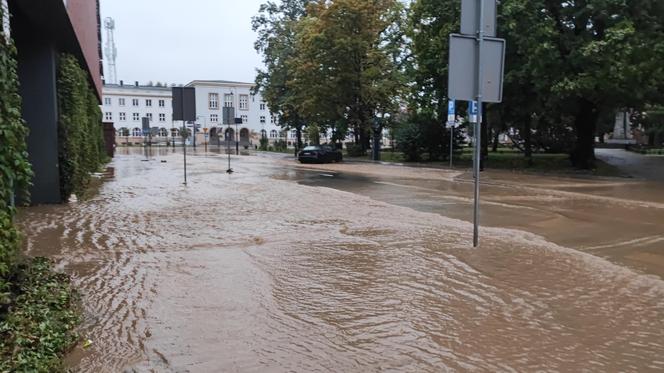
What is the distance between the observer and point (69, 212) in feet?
36.7

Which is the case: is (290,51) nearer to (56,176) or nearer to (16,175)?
(56,176)

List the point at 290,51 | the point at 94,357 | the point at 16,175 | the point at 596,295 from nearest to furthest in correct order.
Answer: the point at 94,357, the point at 16,175, the point at 596,295, the point at 290,51

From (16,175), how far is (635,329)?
5.54 meters

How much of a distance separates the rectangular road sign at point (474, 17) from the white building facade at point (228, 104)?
97.5m

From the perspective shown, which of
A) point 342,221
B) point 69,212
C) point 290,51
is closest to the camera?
point 342,221

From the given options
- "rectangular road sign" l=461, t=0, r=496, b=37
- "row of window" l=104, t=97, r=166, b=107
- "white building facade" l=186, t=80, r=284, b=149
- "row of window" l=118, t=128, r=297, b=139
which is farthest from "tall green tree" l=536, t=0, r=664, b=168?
"row of window" l=104, t=97, r=166, b=107

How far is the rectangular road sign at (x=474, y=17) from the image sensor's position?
729 centimetres

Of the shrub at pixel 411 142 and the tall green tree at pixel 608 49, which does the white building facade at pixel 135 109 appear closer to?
the shrub at pixel 411 142

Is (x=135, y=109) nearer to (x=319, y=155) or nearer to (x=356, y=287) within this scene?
(x=319, y=155)

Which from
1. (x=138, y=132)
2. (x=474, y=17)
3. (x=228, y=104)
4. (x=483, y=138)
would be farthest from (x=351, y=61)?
(x=138, y=132)

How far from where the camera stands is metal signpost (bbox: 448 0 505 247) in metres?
7.23

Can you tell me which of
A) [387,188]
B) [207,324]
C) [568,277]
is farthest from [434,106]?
[207,324]

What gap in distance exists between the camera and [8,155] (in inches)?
173

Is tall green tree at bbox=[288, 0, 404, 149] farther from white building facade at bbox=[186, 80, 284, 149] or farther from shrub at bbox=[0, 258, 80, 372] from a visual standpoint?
white building facade at bbox=[186, 80, 284, 149]
